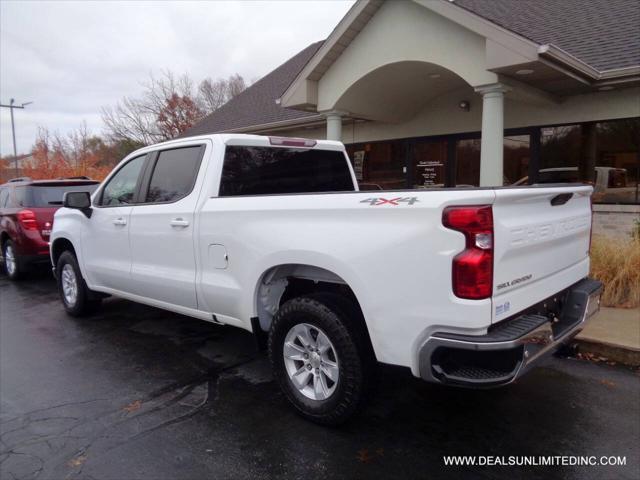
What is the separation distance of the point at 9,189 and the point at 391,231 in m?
8.90

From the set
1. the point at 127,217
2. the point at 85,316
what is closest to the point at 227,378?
the point at 127,217

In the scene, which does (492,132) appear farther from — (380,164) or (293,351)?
(293,351)

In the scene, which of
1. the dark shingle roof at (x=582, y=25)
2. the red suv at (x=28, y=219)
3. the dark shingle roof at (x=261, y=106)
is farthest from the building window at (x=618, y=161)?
the red suv at (x=28, y=219)

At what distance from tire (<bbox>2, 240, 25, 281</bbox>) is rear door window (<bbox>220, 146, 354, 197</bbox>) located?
6320 mm

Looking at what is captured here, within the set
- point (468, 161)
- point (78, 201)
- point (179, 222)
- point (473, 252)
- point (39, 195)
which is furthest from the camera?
point (468, 161)

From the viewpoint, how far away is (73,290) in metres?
6.14

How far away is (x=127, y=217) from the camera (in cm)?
480

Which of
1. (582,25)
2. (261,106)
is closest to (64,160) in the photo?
(261,106)

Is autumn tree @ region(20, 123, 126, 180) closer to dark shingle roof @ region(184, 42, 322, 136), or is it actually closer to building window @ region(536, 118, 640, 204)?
dark shingle roof @ region(184, 42, 322, 136)

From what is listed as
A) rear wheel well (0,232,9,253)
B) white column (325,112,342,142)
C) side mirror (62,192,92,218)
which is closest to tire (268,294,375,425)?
side mirror (62,192,92,218)

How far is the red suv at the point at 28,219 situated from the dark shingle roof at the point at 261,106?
276 inches

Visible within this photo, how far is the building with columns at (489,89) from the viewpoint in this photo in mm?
8109

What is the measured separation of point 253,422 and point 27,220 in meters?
6.85

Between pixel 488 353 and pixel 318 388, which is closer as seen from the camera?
pixel 488 353
